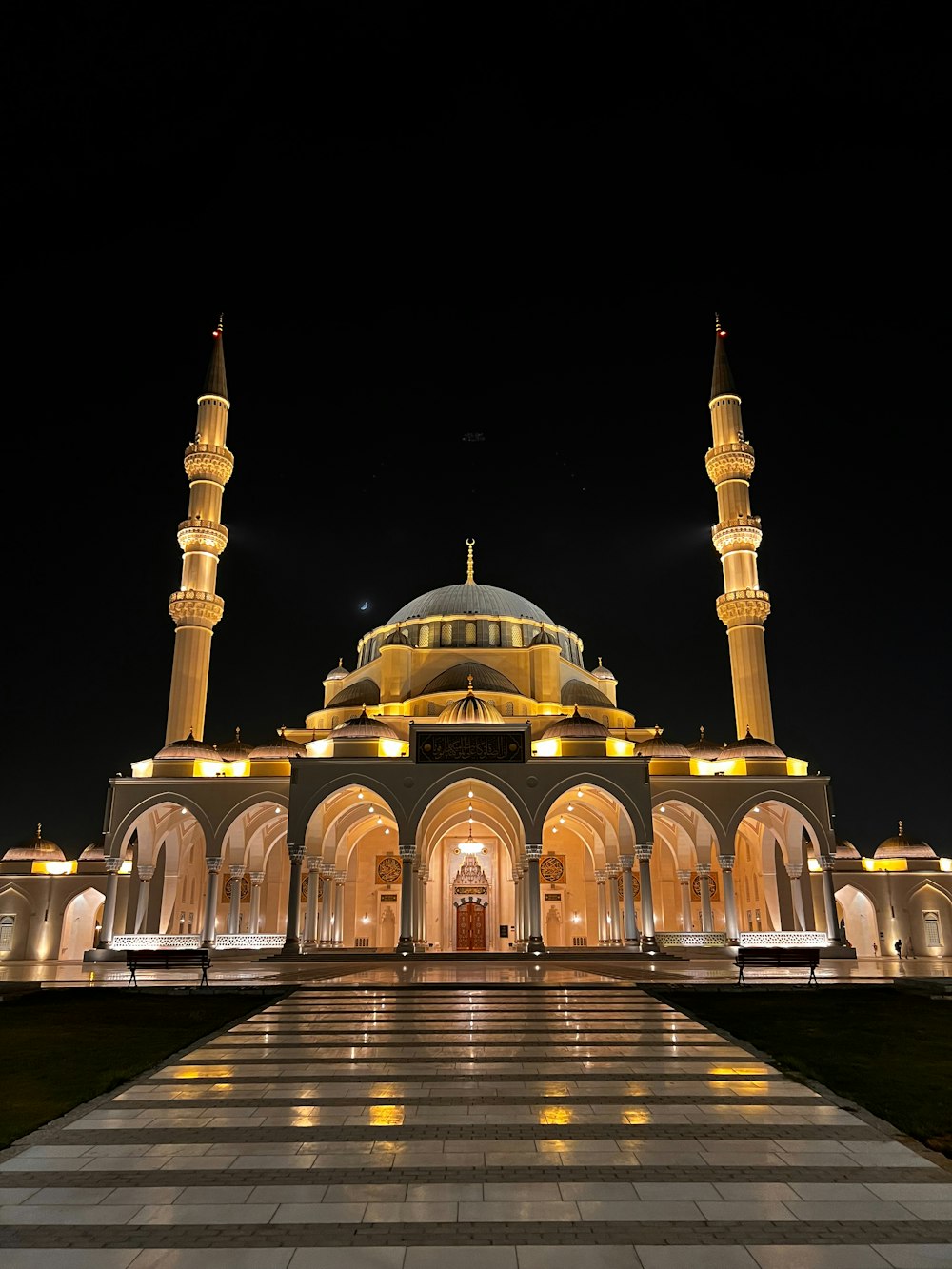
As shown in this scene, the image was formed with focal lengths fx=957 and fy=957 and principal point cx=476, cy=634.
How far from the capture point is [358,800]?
24141 mm

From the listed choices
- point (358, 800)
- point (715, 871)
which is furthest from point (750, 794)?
point (358, 800)

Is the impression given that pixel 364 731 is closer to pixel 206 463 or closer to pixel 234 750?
pixel 234 750

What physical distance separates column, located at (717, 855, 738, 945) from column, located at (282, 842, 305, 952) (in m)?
9.60

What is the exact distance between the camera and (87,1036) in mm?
8438

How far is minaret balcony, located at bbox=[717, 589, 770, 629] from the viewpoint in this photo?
85.9 feet

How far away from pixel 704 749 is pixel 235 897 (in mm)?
12257

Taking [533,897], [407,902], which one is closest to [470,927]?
[533,897]

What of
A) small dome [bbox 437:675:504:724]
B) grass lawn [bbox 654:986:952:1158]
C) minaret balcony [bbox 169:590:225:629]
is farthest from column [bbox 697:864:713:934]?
minaret balcony [bbox 169:590:225:629]

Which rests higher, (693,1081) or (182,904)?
(182,904)

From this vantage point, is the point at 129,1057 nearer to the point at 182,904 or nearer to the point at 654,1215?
the point at 654,1215

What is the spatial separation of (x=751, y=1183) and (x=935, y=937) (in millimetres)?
25265

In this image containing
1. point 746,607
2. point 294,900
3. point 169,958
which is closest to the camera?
point 169,958

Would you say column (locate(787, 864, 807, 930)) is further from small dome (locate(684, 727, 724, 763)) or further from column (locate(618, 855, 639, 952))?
column (locate(618, 855, 639, 952))

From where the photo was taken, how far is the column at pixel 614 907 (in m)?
24.2
